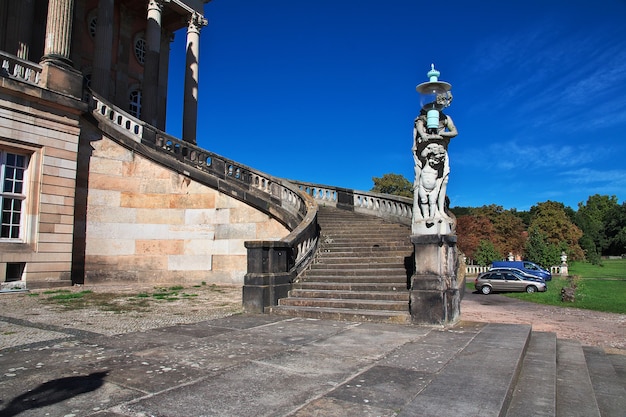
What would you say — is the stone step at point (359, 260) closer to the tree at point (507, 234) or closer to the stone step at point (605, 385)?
the stone step at point (605, 385)

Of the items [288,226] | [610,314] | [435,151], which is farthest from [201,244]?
[610,314]

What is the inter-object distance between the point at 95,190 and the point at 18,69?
4.36 metres

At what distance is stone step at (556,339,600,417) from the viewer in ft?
13.4

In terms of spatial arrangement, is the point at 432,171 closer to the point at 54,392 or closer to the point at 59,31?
the point at 54,392

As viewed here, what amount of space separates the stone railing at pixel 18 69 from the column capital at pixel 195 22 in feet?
43.1

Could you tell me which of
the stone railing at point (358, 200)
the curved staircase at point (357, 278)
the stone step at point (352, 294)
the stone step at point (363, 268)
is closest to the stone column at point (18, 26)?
the stone railing at point (358, 200)

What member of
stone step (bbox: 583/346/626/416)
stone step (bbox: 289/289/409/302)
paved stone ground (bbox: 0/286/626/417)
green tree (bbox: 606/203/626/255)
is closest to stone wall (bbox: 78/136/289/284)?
stone step (bbox: 289/289/409/302)

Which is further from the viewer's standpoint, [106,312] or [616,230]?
[616,230]

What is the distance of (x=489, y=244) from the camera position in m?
60.4

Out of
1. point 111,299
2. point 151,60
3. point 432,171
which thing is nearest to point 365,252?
point 432,171

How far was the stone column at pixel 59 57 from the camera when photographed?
570 inches

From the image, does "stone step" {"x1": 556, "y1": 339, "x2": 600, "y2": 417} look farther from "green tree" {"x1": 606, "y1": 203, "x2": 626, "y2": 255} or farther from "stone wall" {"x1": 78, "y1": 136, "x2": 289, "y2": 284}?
"green tree" {"x1": 606, "y1": 203, "x2": 626, "y2": 255}

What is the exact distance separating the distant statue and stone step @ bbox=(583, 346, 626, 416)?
3.13m

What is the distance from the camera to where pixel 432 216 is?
838cm
